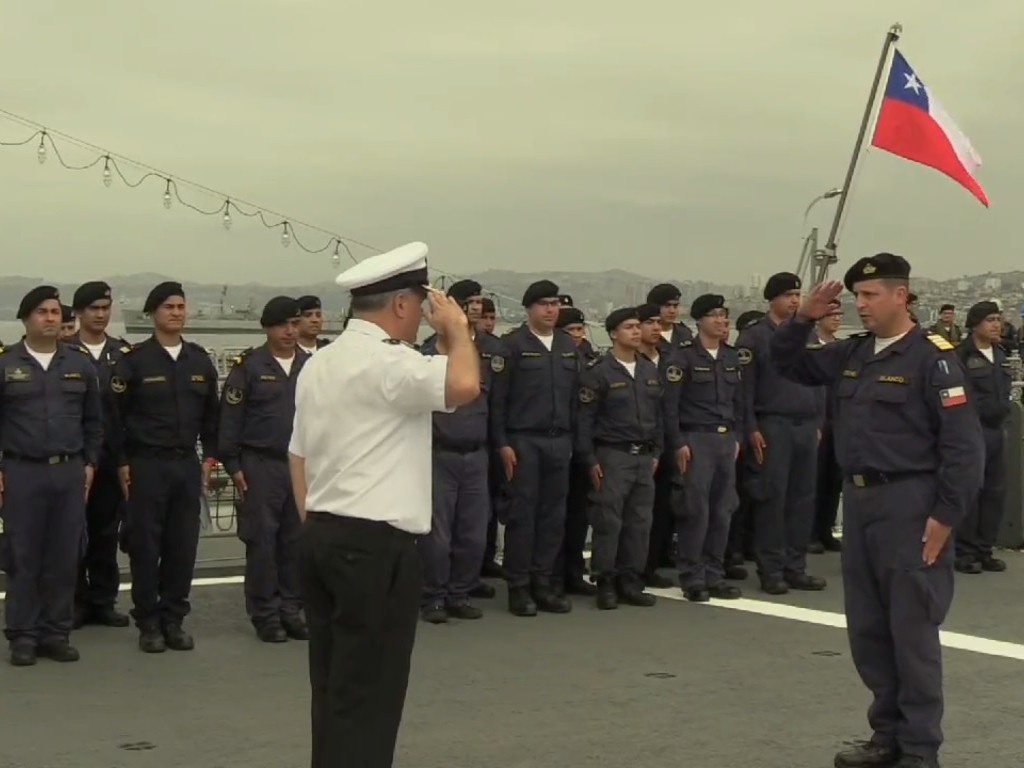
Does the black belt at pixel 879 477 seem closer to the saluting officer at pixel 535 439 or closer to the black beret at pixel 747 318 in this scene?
the saluting officer at pixel 535 439

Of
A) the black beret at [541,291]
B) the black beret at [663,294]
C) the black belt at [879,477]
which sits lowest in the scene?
the black belt at [879,477]

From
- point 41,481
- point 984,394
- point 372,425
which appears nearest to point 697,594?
point 984,394

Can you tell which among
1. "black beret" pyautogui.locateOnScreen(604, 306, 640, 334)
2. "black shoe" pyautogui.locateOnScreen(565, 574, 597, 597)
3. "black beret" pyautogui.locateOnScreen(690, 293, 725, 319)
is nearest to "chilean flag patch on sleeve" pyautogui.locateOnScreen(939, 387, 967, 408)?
"black beret" pyautogui.locateOnScreen(604, 306, 640, 334)

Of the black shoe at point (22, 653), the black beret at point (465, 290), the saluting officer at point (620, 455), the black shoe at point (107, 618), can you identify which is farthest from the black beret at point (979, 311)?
the black shoe at point (22, 653)

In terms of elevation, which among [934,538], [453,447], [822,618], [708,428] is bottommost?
[822,618]

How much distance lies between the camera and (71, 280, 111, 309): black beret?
859 cm

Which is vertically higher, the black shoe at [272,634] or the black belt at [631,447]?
the black belt at [631,447]

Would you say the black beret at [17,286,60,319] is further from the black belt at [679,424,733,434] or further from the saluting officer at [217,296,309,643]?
the black belt at [679,424,733,434]

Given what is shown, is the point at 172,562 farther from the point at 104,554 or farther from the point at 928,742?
the point at 928,742

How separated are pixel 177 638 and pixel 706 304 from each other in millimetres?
4276

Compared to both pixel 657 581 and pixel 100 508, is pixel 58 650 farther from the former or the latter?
pixel 657 581

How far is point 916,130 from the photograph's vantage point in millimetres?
12367

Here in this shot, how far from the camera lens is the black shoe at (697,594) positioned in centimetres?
895

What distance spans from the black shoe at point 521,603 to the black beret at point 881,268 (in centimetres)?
382
